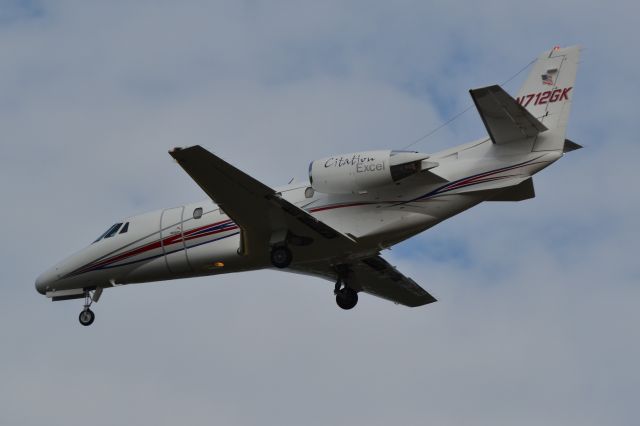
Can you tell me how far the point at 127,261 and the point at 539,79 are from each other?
12999 mm

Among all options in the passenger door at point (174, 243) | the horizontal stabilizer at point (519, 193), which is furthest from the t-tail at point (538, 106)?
the passenger door at point (174, 243)

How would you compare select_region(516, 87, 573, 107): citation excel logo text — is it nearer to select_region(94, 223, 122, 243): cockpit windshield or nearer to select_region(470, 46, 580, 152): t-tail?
select_region(470, 46, 580, 152): t-tail

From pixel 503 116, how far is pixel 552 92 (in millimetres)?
2103

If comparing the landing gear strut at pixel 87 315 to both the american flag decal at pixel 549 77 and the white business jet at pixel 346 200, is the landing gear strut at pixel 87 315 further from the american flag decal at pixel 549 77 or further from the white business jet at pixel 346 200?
the american flag decal at pixel 549 77

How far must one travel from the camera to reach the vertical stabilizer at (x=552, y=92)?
32094 millimetres

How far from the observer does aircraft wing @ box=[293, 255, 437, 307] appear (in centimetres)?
3744

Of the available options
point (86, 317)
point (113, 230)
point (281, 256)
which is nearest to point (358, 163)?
point (281, 256)

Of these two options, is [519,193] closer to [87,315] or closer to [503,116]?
[503,116]

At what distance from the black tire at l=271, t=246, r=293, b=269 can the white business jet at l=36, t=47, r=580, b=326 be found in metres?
0.03

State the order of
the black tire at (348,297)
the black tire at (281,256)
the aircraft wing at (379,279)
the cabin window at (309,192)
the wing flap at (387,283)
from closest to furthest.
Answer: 1. the black tire at (281,256)
2. the cabin window at (309,192)
3. the aircraft wing at (379,279)
4. the wing flap at (387,283)
5. the black tire at (348,297)

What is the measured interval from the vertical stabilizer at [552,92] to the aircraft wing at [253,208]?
5.95 m

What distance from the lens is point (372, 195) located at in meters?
33.8

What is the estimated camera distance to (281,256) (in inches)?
1361

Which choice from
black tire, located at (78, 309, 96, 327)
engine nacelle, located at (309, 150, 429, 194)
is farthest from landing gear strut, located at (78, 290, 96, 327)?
→ engine nacelle, located at (309, 150, 429, 194)
